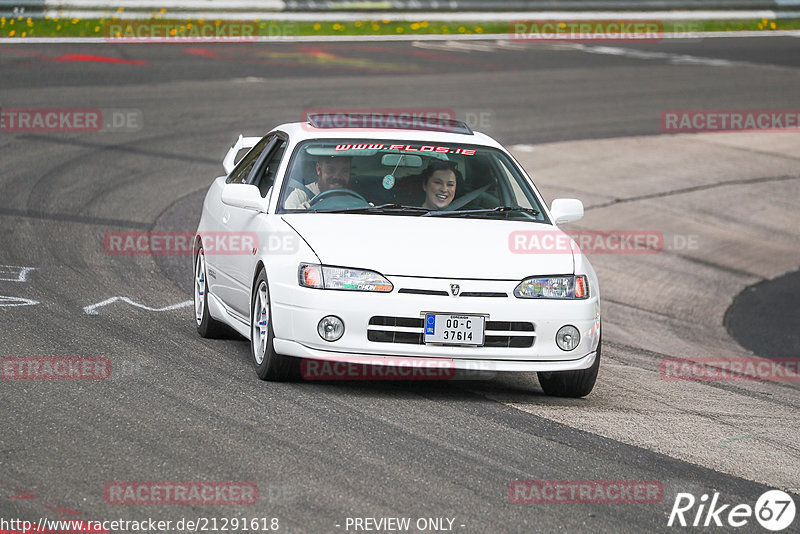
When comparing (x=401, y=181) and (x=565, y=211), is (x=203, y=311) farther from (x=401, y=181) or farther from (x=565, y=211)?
(x=565, y=211)

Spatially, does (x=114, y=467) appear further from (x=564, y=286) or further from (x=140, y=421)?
(x=564, y=286)

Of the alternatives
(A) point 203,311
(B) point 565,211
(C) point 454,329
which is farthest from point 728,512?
(A) point 203,311

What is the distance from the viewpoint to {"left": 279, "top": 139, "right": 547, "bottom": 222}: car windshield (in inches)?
319

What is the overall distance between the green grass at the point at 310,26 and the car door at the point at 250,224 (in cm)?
1964

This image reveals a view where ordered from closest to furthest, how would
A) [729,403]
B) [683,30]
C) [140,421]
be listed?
[140,421], [729,403], [683,30]

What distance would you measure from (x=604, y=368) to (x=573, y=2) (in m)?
28.3

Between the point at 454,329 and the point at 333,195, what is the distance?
144cm

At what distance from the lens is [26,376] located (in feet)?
23.9

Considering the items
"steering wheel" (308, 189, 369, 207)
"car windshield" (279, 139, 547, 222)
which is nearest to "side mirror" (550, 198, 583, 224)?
"car windshield" (279, 139, 547, 222)

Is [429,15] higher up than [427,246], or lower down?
higher up

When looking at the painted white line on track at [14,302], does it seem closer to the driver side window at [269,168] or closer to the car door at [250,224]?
the car door at [250,224]

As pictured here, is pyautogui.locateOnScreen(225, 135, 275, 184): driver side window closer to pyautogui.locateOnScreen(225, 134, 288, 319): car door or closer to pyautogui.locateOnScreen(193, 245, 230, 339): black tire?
pyautogui.locateOnScreen(225, 134, 288, 319): car door

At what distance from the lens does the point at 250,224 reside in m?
8.23

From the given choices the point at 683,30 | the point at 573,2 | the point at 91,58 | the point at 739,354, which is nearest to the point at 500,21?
the point at 573,2
